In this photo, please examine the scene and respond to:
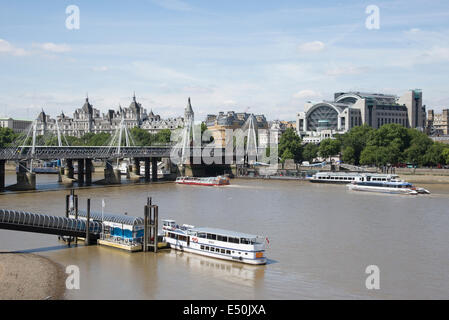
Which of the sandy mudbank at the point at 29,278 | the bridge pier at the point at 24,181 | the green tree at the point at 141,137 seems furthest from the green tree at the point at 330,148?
the sandy mudbank at the point at 29,278

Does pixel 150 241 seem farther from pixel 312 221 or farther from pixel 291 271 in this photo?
pixel 312 221

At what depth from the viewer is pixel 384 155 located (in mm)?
85812

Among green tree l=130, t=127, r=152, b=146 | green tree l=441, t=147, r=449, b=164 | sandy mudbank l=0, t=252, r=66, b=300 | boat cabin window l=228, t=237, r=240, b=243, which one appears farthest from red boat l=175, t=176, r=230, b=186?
green tree l=130, t=127, r=152, b=146

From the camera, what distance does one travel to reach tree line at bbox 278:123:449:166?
282 ft

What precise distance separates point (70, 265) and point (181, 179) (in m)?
51.9

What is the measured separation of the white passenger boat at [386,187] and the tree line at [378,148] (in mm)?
24808

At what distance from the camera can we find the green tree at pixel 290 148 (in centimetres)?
10062

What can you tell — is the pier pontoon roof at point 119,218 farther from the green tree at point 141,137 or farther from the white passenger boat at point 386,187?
the green tree at point 141,137

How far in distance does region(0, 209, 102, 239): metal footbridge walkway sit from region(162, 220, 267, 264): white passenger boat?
427 centimetres

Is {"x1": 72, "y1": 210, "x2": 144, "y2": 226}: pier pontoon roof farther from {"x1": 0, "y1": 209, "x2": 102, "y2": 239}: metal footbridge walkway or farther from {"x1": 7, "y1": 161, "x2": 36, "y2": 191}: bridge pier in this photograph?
{"x1": 7, "y1": 161, "x2": 36, "y2": 191}: bridge pier

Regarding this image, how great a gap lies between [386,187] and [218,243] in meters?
37.3

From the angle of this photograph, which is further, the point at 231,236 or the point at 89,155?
the point at 89,155

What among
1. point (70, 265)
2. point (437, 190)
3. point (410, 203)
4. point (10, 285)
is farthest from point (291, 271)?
point (437, 190)

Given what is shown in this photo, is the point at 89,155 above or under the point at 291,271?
above
